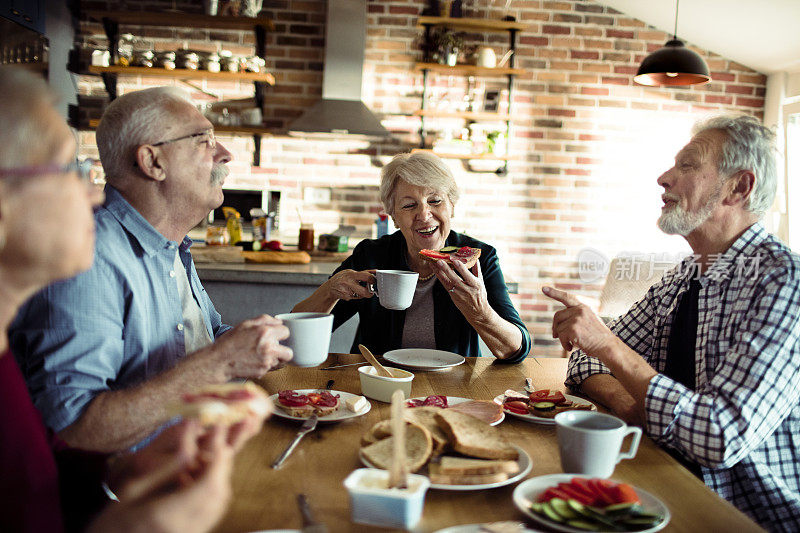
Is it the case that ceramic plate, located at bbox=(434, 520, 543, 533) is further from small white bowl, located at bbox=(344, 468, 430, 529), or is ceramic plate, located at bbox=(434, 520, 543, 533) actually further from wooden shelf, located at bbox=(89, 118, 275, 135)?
wooden shelf, located at bbox=(89, 118, 275, 135)

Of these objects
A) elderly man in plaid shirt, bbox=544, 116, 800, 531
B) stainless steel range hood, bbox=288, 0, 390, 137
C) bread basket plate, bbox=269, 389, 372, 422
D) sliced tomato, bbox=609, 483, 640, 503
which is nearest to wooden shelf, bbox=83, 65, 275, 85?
stainless steel range hood, bbox=288, 0, 390, 137

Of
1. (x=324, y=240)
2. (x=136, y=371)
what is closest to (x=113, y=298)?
(x=136, y=371)

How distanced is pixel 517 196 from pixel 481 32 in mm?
1254

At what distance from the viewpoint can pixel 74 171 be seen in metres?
0.80

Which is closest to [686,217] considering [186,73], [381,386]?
[381,386]

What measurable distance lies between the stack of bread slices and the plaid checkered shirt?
0.40 metres

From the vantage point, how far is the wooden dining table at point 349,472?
902 mm

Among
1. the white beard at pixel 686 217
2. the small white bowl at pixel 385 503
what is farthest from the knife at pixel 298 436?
the white beard at pixel 686 217

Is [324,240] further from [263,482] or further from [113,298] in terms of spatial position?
[263,482]

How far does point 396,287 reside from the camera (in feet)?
5.53

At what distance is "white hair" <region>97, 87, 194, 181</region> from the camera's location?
1422mm

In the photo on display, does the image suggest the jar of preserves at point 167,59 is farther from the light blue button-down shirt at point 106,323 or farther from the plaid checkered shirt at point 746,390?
the plaid checkered shirt at point 746,390

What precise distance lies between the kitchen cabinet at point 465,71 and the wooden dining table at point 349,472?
3.41m

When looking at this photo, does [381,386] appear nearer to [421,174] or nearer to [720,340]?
[720,340]
